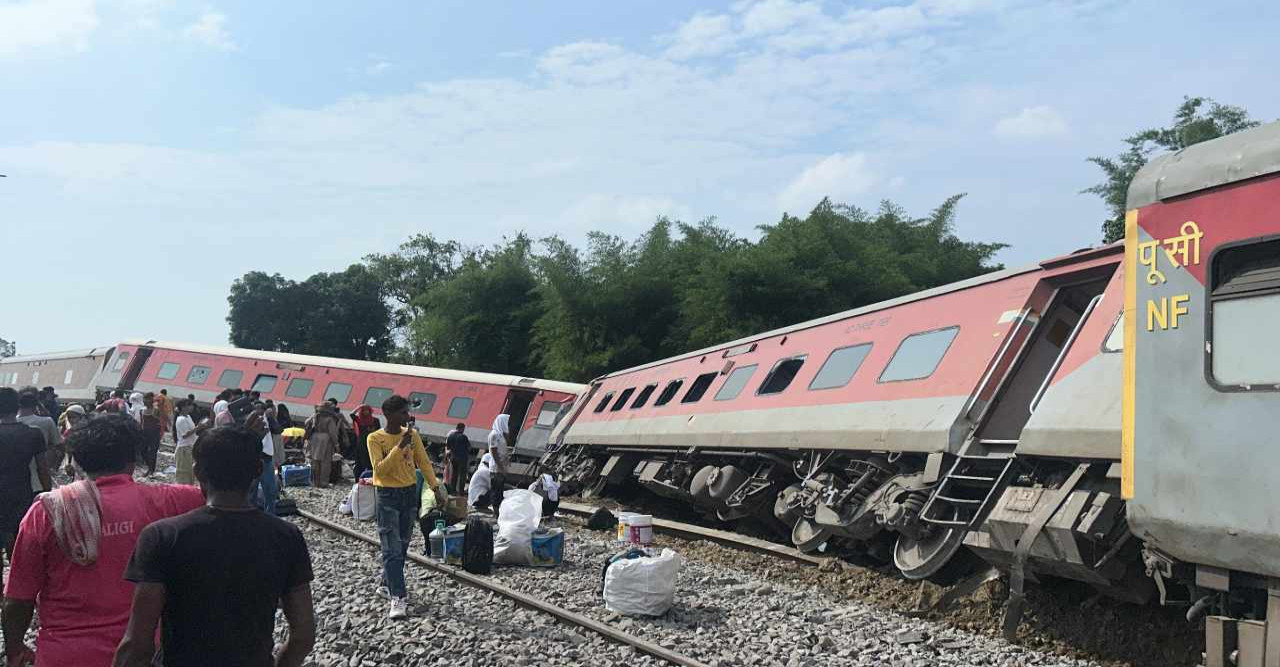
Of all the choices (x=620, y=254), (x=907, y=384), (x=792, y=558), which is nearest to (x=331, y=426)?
(x=792, y=558)

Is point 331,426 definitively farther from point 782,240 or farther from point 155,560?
point 782,240

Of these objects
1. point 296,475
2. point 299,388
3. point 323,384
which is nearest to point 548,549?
point 296,475

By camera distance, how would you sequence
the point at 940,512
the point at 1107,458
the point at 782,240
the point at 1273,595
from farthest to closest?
the point at 782,240 < the point at 940,512 < the point at 1107,458 < the point at 1273,595

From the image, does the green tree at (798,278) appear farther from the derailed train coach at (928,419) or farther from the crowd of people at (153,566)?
the crowd of people at (153,566)

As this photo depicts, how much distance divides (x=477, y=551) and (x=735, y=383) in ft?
15.0

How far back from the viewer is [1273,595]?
16.7ft

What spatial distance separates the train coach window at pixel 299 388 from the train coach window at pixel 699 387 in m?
15.4

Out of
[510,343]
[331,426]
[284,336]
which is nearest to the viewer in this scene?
[331,426]

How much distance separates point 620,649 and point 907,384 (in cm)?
376

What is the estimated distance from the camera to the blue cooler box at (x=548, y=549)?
10383mm

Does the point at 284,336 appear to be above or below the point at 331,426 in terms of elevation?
above

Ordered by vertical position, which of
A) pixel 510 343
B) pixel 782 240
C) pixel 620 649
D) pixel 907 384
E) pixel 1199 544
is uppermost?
pixel 782 240

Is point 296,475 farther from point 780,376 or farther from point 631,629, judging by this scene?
point 631,629

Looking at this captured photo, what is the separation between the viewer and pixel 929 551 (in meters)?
8.34
